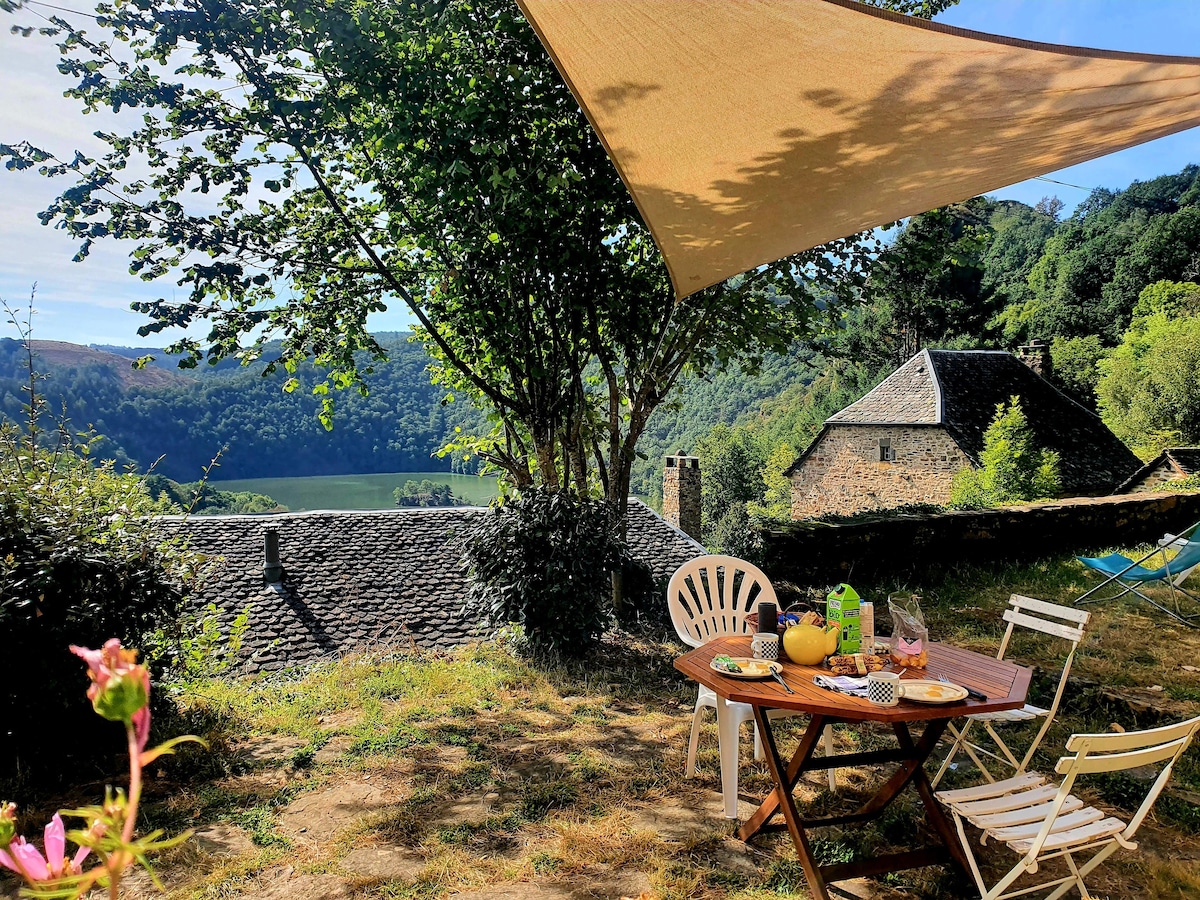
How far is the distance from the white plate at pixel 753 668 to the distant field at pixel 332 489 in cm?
2863

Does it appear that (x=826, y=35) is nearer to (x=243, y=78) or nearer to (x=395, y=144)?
(x=395, y=144)

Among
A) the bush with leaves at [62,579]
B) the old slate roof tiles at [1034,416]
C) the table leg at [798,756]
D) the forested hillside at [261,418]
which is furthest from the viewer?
the forested hillside at [261,418]

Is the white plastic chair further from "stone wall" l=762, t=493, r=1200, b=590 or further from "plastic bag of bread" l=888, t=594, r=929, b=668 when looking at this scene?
"stone wall" l=762, t=493, r=1200, b=590

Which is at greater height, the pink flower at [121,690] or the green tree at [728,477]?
the pink flower at [121,690]

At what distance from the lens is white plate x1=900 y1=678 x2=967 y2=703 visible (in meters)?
2.35

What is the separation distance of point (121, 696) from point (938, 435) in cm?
2161

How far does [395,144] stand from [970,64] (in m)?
3.39

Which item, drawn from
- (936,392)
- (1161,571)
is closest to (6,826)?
(1161,571)

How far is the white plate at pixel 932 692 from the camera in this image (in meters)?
2.35

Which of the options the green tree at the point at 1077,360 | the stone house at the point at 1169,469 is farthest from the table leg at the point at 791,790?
the green tree at the point at 1077,360

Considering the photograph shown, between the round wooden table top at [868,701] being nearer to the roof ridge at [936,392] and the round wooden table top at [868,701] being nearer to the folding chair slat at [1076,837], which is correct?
the folding chair slat at [1076,837]

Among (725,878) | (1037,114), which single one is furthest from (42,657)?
(1037,114)

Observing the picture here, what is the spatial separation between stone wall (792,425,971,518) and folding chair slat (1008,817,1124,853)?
1805 cm

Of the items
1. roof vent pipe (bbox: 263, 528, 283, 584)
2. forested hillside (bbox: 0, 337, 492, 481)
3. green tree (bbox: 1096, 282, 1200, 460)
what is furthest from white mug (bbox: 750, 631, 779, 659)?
green tree (bbox: 1096, 282, 1200, 460)
